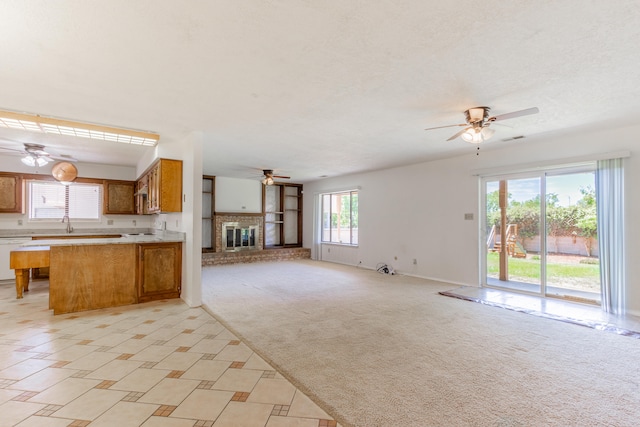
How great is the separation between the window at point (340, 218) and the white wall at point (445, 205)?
41 cm

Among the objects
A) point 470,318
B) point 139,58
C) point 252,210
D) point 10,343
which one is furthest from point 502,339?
point 252,210

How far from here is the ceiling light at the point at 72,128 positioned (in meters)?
3.67

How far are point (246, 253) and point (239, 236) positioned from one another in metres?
0.61

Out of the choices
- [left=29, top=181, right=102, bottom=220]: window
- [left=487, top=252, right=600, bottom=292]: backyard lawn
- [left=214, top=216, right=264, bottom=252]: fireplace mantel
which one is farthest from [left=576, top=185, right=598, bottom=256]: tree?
[left=29, top=181, right=102, bottom=220]: window

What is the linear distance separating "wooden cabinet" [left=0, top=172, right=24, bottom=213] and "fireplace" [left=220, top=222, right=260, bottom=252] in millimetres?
4316

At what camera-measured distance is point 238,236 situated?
9.15 m

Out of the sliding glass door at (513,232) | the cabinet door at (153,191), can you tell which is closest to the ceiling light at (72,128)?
the cabinet door at (153,191)

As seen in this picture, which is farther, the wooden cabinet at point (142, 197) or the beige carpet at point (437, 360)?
the wooden cabinet at point (142, 197)

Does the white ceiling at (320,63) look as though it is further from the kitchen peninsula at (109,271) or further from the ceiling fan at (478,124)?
the kitchen peninsula at (109,271)

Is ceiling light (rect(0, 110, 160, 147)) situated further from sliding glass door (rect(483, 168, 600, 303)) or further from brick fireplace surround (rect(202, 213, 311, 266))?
sliding glass door (rect(483, 168, 600, 303))

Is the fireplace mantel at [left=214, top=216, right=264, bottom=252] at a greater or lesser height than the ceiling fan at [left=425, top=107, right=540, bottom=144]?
lesser

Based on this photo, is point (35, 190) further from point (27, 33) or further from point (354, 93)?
point (354, 93)

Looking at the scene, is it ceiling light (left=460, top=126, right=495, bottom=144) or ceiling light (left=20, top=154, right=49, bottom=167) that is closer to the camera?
ceiling light (left=460, top=126, right=495, bottom=144)

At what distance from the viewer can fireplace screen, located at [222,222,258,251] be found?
8922 millimetres
